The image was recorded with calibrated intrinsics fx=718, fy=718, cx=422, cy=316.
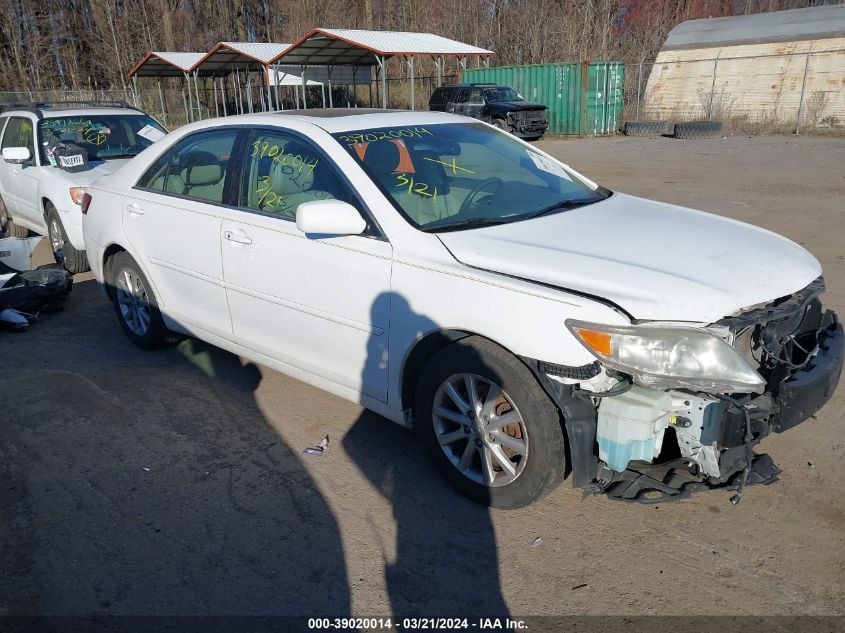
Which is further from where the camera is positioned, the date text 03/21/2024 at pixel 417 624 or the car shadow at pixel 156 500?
the car shadow at pixel 156 500

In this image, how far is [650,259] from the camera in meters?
3.12

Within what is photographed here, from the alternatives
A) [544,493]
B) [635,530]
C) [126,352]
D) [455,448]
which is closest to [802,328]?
[635,530]

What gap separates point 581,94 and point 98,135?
2057cm

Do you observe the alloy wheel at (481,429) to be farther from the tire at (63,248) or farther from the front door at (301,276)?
the tire at (63,248)

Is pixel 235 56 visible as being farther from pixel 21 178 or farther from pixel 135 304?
pixel 135 304

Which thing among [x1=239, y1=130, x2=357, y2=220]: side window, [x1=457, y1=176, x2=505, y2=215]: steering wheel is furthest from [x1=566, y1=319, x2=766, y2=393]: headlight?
[x1=239, y1=130, x2=357, y2=220]: side window

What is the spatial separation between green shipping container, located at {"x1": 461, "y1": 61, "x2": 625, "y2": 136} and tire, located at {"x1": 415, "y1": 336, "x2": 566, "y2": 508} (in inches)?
956

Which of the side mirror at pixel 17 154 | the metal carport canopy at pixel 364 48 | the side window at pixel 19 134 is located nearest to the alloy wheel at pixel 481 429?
the side mirror at pixel 17 154

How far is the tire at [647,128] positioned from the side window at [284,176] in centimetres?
2198

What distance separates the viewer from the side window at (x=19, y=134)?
8.33 metres

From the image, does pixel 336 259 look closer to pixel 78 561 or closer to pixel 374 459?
pixel 374 459

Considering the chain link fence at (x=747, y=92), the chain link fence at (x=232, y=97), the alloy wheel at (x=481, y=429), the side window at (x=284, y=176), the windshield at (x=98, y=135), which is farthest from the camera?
the chain link fence at (x=232, y=97)

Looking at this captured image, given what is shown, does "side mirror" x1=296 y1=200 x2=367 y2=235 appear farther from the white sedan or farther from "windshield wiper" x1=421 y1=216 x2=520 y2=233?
Result: "windshield wiper" x1=421 y1=216 x2=520 y2=233

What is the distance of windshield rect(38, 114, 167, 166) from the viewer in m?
8.21
